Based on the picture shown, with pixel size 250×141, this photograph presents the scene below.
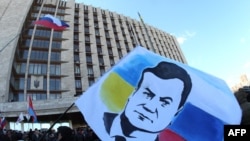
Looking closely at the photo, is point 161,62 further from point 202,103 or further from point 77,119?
point 77,119

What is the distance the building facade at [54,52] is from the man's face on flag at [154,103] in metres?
37.9

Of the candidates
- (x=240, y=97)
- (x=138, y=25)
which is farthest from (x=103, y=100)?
(x=138, y=25)

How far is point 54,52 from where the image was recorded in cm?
5466

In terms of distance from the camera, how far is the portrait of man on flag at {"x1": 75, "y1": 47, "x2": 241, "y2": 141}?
12.1 ft

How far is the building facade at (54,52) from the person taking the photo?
4441 cm

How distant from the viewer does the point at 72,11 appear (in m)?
62.0

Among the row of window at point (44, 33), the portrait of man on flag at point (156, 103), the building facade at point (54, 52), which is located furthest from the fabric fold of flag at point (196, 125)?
the row of window at point (44, 33)

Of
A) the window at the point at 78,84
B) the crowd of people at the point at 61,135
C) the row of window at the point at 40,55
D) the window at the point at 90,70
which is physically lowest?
the window at the point at 78,84

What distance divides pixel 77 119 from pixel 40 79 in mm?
8759

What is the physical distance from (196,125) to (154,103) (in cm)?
48

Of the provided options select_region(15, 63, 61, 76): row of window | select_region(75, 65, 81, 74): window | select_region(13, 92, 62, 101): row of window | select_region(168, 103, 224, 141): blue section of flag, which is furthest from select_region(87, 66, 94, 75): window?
select_region(168, 103, 224, 141): blue section of flag

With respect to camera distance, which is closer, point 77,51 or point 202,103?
point 202,103

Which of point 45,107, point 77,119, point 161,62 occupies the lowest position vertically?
point 77,119

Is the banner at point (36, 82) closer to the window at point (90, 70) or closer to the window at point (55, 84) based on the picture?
the window at point (55, 84)
